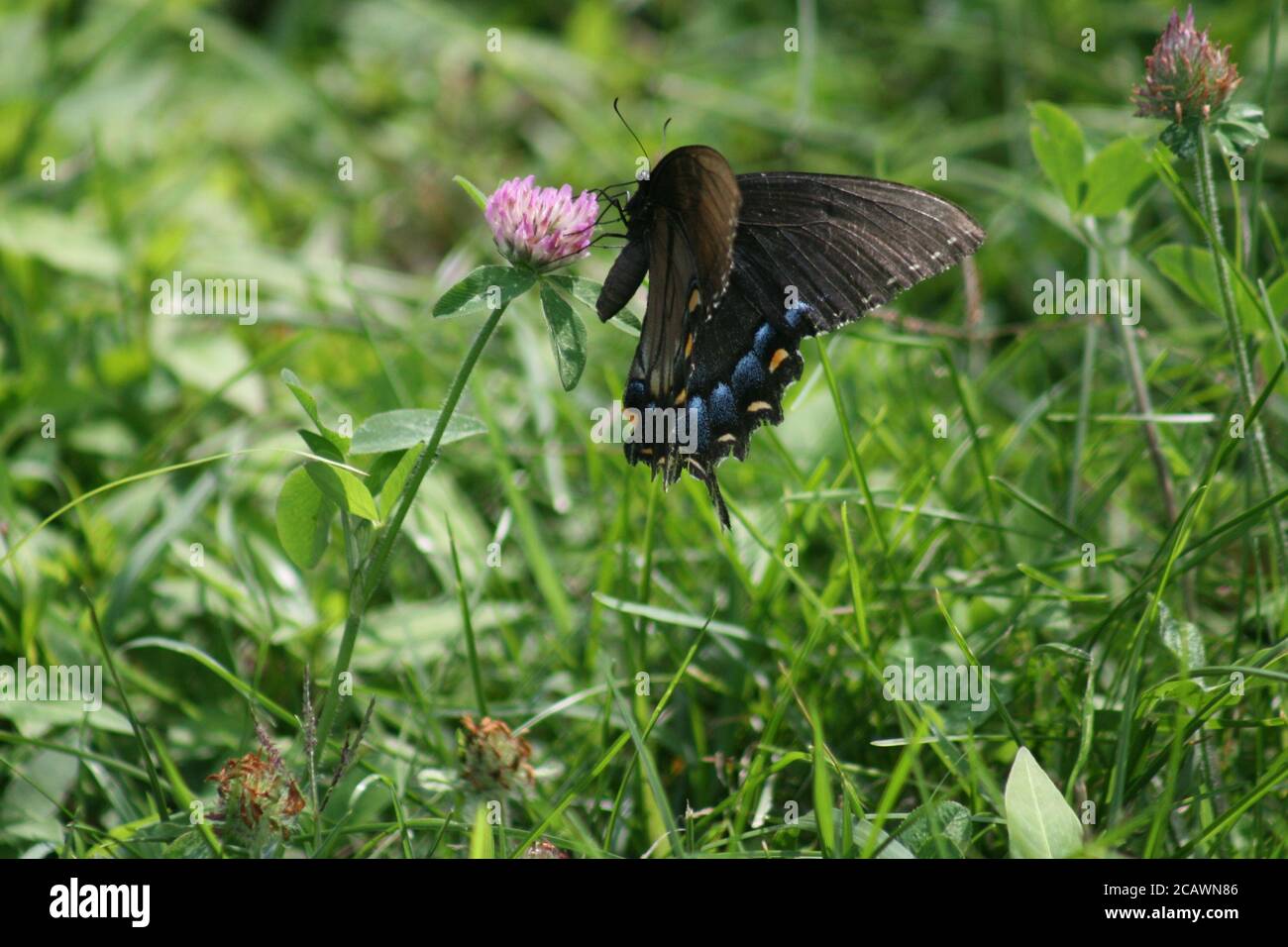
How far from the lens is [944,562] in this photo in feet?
7.41

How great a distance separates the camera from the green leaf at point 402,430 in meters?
1.54

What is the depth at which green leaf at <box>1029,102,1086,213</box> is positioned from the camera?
2.07 m

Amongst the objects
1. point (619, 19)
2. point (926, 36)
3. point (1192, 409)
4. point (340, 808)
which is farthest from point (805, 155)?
point (340, 808)

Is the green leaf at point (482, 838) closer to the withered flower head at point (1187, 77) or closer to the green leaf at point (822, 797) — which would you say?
the green leaf at point (822, 797)

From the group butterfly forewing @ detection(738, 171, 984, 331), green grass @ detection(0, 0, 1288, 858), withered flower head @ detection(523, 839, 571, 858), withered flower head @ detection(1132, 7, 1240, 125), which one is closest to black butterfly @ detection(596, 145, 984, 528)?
butterfly forewing @ detection(738, 171, 984, 331)

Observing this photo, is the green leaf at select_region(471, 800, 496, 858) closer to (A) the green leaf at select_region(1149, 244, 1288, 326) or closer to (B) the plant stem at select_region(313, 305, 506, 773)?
(B) the plant stem at select_region(313, 305, 506, 773)

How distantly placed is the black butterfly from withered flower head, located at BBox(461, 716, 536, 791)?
19.8 inches

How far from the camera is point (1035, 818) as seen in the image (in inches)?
56.6

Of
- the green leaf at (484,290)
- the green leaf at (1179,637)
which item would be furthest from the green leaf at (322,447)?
the green leaf at (1179,637)

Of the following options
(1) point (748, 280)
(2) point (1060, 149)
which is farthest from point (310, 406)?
(2) point (1060, 149)

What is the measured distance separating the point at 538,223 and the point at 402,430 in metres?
0.34

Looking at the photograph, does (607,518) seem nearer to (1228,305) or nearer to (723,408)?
(723,408)
